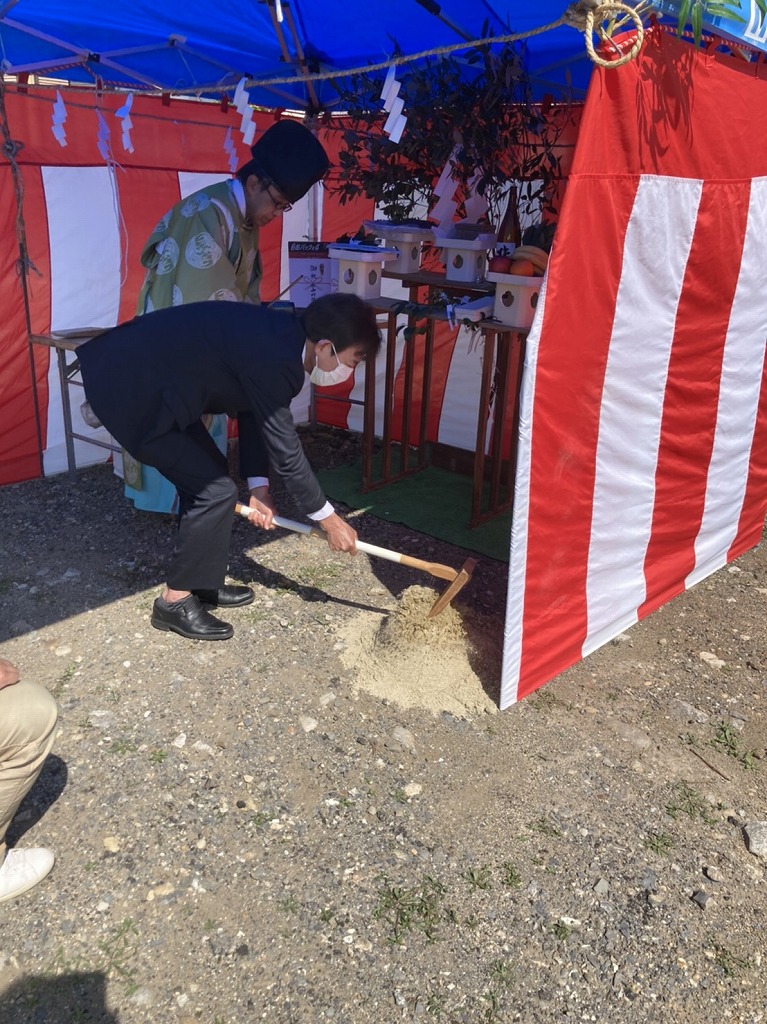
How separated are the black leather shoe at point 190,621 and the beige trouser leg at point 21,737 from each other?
1155mm

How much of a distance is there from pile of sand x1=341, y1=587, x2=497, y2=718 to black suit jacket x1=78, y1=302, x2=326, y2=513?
60cm

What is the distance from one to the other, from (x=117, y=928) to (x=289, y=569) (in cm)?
193

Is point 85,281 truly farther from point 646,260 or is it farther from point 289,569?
point 646,260

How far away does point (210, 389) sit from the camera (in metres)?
2.64

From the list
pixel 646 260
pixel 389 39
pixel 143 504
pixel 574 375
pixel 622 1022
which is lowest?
pixel 622 1022

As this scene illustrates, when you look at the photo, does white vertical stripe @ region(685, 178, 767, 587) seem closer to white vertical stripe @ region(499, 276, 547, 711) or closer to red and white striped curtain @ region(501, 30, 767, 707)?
red and white striped curtain @ region(501, 30, 767, 707)

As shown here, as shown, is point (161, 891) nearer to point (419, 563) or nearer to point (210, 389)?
point (419, 563)

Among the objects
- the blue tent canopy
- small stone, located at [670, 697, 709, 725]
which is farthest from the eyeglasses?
small stone, located at [670, 697, 709, 725]

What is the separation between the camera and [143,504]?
3863mm

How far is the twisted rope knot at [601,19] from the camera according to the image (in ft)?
6.46

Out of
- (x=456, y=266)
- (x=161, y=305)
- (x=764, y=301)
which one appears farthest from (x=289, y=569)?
(x=764, y=301)

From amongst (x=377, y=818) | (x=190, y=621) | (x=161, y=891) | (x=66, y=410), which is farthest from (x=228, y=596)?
(x=66, y=410)

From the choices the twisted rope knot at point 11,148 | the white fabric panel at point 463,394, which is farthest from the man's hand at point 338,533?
the twisted rope knot at point 11,148

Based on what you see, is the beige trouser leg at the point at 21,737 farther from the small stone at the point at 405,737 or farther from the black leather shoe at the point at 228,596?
the black leather shoe at the point at 228,596
